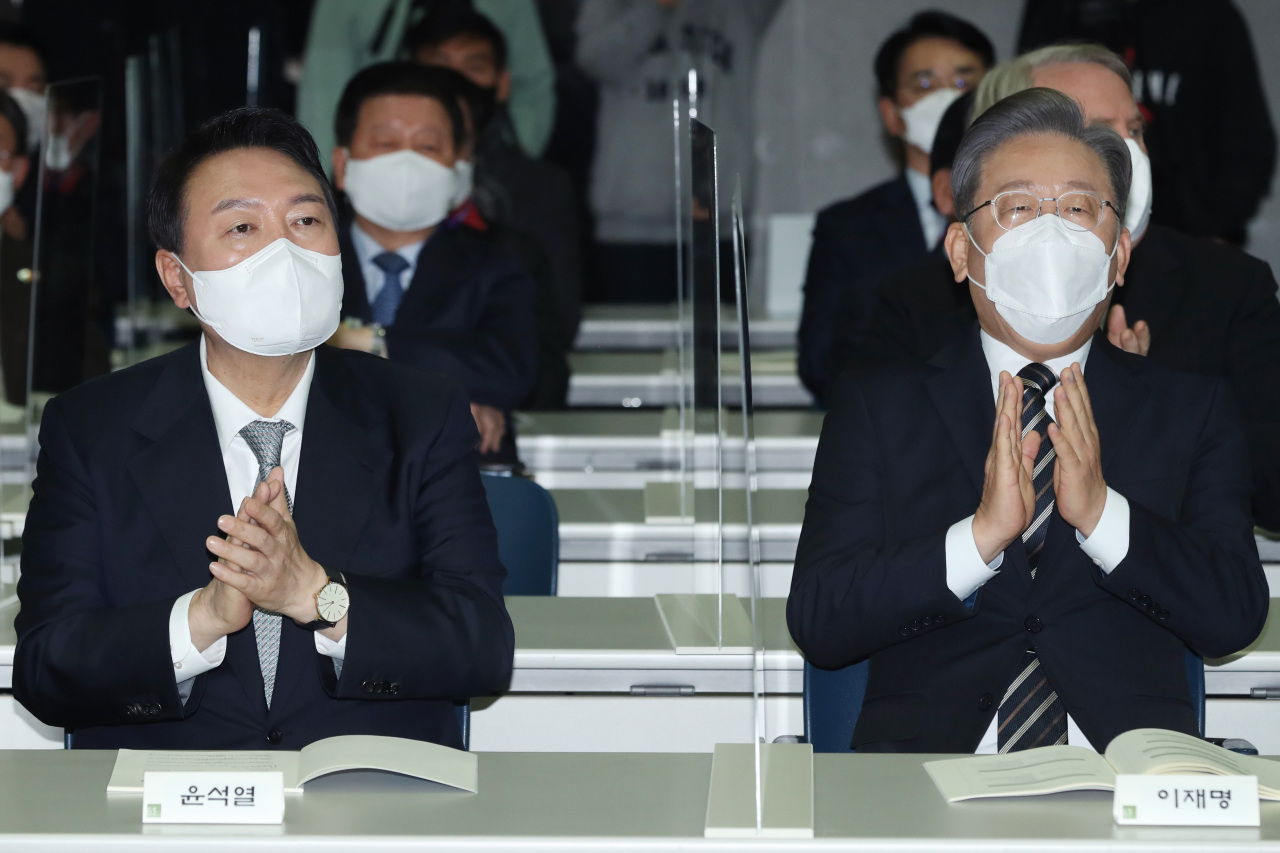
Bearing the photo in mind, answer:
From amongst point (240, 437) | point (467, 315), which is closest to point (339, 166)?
point (467, 315)

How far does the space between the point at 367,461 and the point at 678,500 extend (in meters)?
1.25

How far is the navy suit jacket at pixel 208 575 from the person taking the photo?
1862mm

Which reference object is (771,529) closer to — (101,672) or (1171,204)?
(101,672)

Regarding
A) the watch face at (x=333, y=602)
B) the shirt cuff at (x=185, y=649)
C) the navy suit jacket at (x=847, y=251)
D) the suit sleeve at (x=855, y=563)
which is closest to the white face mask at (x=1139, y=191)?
the suit sleeve at (x=855, y=563)

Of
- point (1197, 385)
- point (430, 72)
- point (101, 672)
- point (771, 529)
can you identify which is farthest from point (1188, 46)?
point (101, 672)

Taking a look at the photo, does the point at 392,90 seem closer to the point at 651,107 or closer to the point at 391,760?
the point at 391,760

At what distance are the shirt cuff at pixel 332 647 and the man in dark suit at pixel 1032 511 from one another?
1.96 feet

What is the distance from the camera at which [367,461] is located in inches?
79.2

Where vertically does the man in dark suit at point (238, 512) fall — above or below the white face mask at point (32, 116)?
below

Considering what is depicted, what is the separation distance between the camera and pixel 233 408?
6.68ft

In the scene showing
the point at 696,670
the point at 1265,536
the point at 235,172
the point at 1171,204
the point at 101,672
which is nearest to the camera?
the point at 101,672

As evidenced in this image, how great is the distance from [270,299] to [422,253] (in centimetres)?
164

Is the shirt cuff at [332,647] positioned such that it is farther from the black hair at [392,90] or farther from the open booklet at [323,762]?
the black hair at [392,90]

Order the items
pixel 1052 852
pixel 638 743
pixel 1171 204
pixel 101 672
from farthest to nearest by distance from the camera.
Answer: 1. pixel 1171 204
2. pixel 638 743
3. pixel 101 672
4. pixel 1052 852
